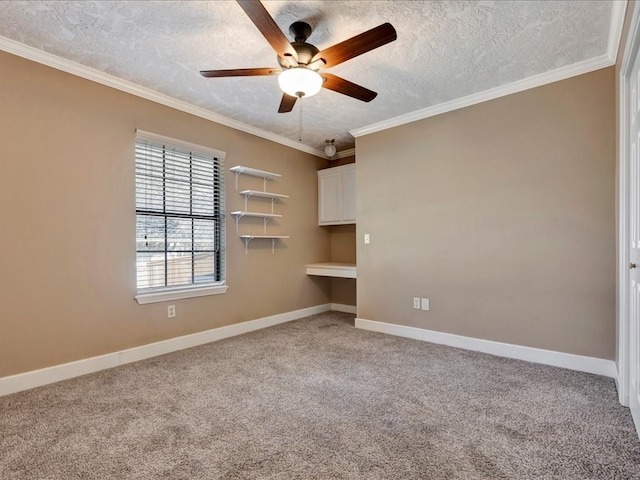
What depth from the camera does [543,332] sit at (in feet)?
9.62

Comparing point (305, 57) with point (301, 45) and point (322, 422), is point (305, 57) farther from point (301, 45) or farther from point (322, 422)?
point (322, 422)

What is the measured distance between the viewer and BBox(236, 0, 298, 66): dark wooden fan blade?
1.69m

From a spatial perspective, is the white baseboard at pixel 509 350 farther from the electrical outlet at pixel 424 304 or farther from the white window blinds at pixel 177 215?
the white window blinds at pixel 177 215

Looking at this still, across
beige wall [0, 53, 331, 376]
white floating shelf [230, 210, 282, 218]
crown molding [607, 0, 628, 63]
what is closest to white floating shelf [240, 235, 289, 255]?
white floating shelf [230, 210, 282, 218]

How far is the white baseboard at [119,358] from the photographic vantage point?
246 cm

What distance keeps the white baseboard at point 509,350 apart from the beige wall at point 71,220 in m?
2.15

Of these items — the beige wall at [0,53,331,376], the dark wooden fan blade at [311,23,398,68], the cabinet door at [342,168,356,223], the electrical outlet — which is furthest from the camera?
the cabinet door at [342,168,356,223]

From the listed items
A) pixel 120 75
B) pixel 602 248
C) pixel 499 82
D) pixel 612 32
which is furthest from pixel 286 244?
pixel 612 32

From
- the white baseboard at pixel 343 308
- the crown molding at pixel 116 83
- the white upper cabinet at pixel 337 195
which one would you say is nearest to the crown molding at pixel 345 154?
the white upper cabinet at pixel 337 195

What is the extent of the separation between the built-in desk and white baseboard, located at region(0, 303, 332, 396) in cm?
82

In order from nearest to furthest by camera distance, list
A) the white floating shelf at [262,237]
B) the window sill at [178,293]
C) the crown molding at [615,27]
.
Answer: the crown molding at [615,27]
the window sill at [178,293]
the white floating shelf at [262,237]

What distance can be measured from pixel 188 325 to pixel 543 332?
3366 mm

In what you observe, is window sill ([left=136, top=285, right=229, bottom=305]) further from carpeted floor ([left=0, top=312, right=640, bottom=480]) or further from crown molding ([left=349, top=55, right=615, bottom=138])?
crown molding ([left=349, top=55, right=615, bottom=138])

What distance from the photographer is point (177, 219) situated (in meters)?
3.46
